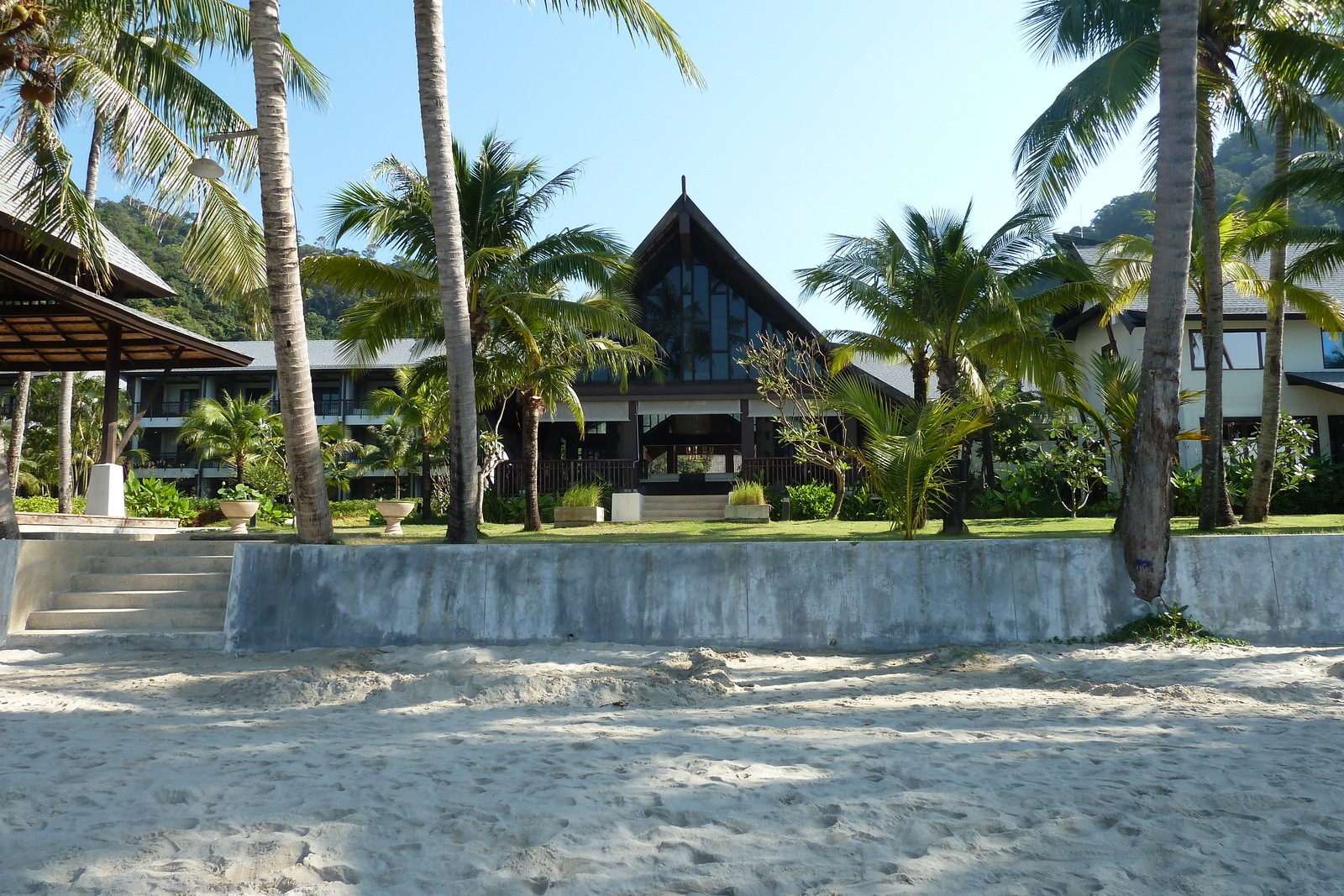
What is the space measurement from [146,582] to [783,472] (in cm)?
1515

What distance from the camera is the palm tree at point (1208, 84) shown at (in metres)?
10.8

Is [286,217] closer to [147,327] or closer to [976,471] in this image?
[147,327]

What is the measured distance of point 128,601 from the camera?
7.93 metres

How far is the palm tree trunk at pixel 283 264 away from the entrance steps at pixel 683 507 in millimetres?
12567

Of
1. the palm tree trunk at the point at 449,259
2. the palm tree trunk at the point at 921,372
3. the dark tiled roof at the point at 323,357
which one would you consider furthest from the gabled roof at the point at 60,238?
the dark tiled roof at the point at 323,357

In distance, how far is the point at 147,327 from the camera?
11531mm

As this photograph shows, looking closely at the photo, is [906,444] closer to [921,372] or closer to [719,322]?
[921,372]

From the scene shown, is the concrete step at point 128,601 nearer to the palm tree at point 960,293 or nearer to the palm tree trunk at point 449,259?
the palm tree trunk at point 449,259

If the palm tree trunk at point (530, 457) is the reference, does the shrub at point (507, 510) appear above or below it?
below

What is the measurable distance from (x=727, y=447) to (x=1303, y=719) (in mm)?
23282

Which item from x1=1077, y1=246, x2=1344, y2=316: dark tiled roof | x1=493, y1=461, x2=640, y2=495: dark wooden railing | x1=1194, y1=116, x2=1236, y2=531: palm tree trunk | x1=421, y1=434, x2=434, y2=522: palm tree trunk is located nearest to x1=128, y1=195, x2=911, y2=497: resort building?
x1=493, y1=461, x2=640, y2=495: dark wooden railing

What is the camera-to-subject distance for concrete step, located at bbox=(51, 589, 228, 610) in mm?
7910

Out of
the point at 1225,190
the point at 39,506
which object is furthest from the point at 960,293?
the point at 1225,190

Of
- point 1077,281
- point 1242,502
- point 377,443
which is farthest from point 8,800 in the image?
point 377,443
